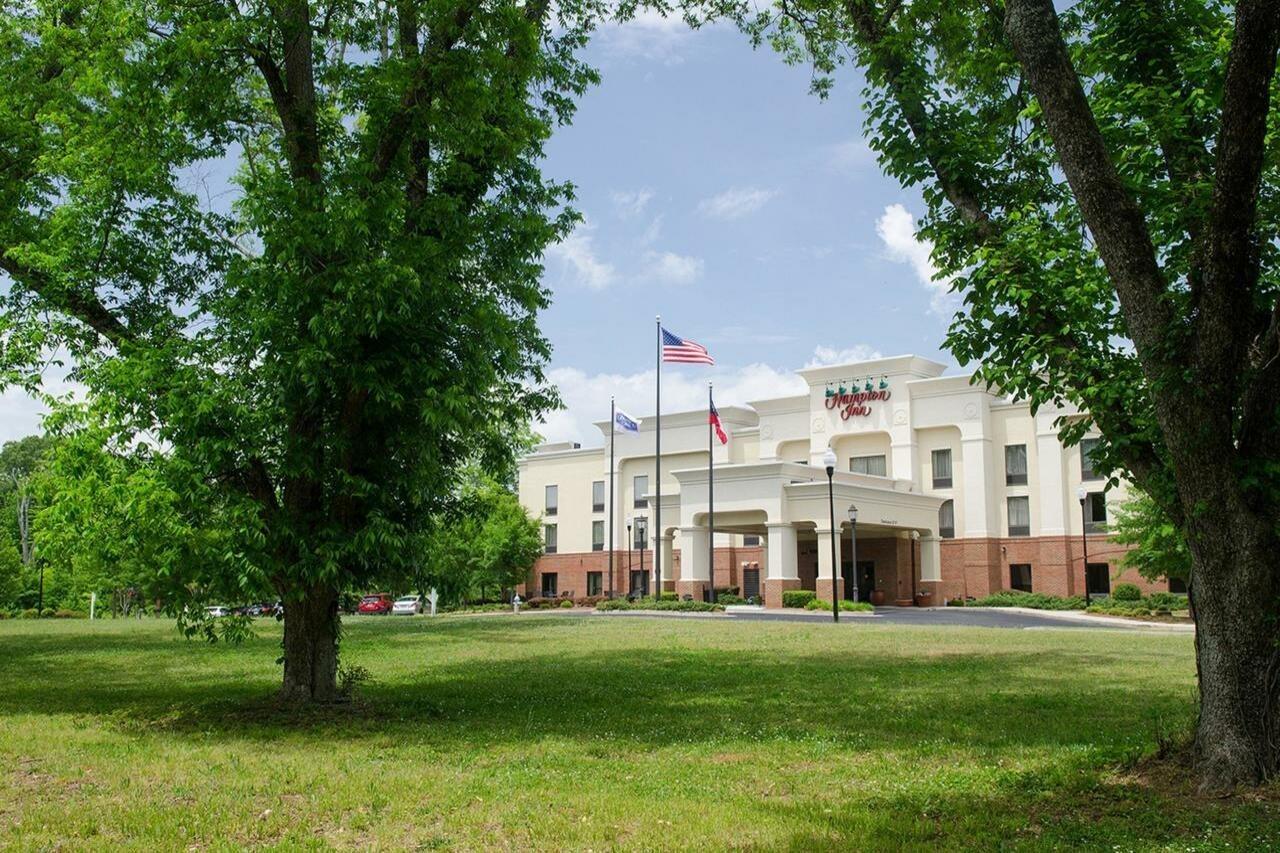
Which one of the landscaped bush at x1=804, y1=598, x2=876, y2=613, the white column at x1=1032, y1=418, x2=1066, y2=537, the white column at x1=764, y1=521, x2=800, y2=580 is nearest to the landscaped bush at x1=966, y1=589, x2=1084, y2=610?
the white column at x1=1032, y1=418, x2=1066, y2=537

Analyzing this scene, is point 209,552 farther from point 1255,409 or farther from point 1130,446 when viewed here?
point 1255,409

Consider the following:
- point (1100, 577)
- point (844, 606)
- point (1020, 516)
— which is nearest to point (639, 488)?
point (1020, 516)

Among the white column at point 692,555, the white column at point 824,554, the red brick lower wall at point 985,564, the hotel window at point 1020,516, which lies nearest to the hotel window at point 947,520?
the red brick lower wall at point 985,564

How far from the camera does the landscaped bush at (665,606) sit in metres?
45.2

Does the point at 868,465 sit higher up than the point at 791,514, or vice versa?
the point at 868,465

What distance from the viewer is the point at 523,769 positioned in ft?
29.3

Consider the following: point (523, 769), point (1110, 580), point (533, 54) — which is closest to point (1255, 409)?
point (523, 769)

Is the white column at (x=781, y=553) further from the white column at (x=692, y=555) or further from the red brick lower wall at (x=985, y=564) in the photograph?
the white column at (x=692, y=555)

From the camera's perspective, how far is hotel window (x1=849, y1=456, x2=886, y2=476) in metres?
58.5

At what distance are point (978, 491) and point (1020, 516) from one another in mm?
2716

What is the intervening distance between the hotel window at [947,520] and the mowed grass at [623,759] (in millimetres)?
36896

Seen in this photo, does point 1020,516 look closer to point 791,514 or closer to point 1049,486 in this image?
point 1049,486

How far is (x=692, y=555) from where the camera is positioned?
52.8 m

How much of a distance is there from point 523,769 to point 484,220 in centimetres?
669
